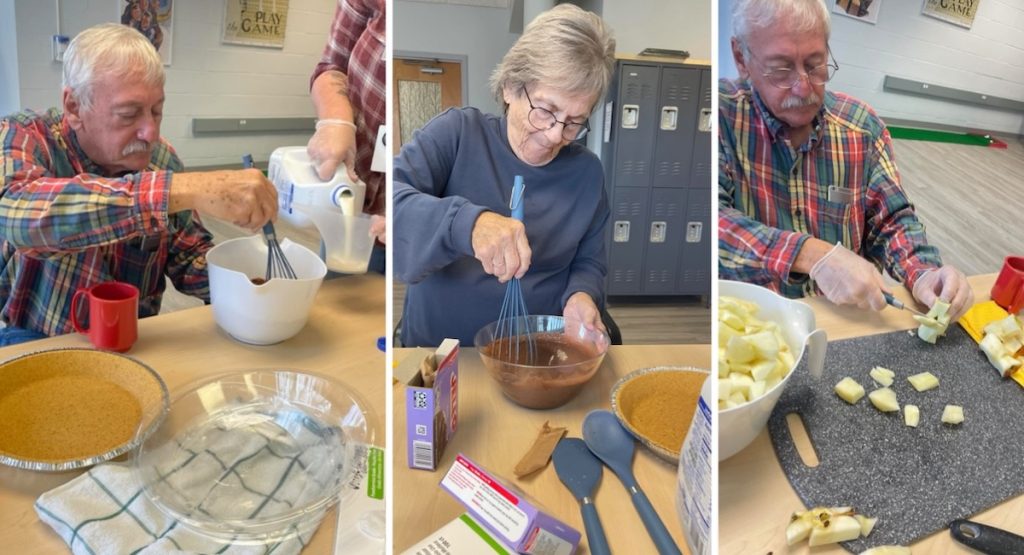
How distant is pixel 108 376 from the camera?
0.71 meters

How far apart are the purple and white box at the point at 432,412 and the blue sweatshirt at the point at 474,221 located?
28 mm

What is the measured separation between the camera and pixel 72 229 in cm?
86

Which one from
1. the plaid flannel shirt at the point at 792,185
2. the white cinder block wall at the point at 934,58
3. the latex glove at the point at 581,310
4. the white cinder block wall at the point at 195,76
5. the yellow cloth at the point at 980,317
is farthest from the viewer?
the white cinder block wall at the point at 195,76

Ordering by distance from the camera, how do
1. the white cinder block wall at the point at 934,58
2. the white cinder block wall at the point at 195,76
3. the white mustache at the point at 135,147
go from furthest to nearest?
the white cinder block wall at the point at 195,76, the white mustache at the point at 135,147, the white cinder block wall at the point at 934,58

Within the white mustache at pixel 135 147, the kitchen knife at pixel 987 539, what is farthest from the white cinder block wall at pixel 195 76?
the kitchen knife at pixel 987 539

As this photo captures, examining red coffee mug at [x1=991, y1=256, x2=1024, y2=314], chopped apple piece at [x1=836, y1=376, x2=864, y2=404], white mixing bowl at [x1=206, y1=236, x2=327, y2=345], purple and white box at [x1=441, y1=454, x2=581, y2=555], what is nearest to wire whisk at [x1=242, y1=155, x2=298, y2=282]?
white mixing bowl at [x1=206, y1=236, x2=327, y2=345]

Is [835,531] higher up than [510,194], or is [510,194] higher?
[510,194]

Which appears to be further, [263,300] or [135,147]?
[135,147]

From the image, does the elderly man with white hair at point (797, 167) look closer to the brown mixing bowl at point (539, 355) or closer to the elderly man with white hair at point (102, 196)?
the brown mixing bowl at point (539, 355)

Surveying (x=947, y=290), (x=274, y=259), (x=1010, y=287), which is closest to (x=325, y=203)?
(x=274, y=259)

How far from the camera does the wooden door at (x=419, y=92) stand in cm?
36

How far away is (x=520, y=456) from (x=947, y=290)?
2.44ft

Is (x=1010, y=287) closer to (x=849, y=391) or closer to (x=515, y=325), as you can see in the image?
(x=849, y=391)

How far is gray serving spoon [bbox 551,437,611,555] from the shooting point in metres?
0.43
